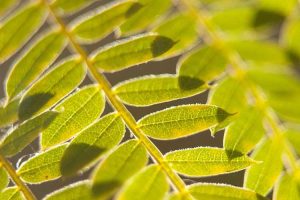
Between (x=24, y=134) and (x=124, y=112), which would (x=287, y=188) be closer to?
(x=124, y=112)

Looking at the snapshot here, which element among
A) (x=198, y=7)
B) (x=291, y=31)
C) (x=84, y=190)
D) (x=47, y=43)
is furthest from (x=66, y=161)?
(x=291, y=31)

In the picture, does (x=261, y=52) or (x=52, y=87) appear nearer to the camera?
(x=261, y=52)

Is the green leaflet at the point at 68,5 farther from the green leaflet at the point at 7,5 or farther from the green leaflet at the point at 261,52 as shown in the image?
the green leaflet at the point at 261,52

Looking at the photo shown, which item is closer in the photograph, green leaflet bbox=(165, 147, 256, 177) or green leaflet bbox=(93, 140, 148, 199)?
green leaflet bbox=(93, 140, 148, 199)

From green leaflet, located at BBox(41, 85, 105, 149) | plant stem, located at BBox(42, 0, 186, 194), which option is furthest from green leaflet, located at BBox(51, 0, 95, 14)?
green leaflet, located at BBox(41, 85, 105, 149)

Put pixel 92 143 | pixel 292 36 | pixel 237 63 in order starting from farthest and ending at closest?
pixel 92 143, pixel 237 63, pixel 292 36

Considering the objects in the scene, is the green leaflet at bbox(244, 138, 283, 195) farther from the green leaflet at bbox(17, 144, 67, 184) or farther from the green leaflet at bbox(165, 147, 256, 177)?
the green leaflet at bbox(17, 144, 67, 184)

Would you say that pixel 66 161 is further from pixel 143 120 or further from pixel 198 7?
pixel 198 7

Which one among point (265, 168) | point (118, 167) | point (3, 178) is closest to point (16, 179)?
point (3, 178)
